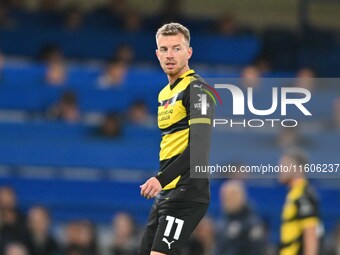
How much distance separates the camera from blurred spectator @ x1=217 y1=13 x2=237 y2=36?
1390 centimetres

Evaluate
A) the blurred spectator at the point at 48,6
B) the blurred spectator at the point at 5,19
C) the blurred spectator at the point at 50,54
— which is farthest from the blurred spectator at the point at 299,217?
the blurred spectator at the point at 48,6

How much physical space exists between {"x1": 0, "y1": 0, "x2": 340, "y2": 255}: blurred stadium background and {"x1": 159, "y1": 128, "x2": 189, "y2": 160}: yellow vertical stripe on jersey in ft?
15.3

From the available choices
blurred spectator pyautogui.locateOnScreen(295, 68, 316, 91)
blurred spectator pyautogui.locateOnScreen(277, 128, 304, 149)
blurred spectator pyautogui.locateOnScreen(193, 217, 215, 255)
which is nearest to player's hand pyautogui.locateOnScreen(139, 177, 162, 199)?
blurred spectator pyautogui.locateOnScreen(193, 217, 215, 255)

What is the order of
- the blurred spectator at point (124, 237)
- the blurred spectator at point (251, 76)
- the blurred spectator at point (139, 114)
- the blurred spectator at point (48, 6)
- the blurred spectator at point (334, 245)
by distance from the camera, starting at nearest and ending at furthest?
the blurred spectator at point (124, 237)
the blurred spectator at point (334, 245)
the blurred spectator at point (251, 76)
the blurred spectator at point (139, 114)
the blurred spectator at point (48, 6)

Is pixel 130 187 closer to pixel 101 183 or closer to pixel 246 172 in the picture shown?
pixel 101 183

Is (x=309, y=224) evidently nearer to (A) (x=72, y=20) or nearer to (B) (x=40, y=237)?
(B) (x=40, y=237)

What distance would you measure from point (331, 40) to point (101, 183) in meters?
4.39

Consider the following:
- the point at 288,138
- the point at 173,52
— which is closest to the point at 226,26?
the point at 288,138

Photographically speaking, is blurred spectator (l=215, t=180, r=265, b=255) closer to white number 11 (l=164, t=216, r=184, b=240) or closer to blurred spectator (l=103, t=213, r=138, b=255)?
blurred spectator (l=103, t=213, r=138, b=255)

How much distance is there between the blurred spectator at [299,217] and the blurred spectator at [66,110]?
4219mm

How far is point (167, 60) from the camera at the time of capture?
577 centimetres

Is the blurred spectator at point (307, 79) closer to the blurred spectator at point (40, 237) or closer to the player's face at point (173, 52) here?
the blurred spectator at point (40, 237)

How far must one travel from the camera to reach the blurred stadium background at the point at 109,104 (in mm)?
11688

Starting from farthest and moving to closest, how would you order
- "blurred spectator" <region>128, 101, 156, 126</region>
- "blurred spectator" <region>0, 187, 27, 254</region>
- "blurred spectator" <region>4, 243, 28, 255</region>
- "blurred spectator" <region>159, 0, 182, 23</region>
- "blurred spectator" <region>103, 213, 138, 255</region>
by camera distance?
"blurred spectator" <region>159, 0, 182, 23</region> → "blurred spectator" <region>128, 101, 156, 126</region> → "blurred spectator" <region>103, 213, 138, 255</region> → "blurred spectator" <region>0, 187, 27, 254</region> → "blurred spectator" <region>4, 243, 28, 255</region>
